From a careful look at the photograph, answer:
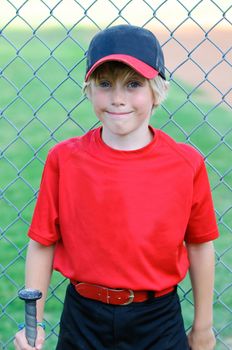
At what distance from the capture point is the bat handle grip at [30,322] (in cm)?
245

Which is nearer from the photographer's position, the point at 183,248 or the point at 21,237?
the point at 183,248

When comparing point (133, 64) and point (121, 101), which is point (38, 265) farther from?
point (133, 64)

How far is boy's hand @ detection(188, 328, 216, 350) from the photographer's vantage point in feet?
9.53

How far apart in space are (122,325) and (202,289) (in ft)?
1.09

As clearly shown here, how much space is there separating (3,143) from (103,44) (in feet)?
17.0

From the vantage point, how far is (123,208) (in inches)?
105

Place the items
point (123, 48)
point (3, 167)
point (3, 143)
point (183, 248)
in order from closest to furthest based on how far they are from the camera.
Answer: point (123, 48), point (183, 248), point (3, 167), point (3, 143)

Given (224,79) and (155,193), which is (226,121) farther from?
(155,193)

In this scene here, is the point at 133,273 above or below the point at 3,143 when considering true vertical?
above

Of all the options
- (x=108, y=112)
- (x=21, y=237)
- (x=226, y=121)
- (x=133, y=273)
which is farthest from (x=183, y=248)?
(x=226, y=121)

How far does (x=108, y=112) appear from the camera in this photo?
2.63 metres

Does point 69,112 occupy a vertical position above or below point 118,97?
below

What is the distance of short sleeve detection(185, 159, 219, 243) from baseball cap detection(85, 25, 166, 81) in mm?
351

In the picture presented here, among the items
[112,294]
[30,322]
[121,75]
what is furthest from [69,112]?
[30,322]
